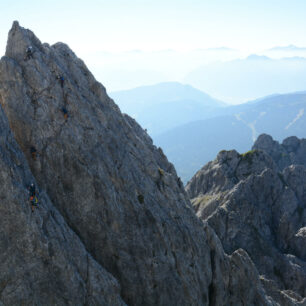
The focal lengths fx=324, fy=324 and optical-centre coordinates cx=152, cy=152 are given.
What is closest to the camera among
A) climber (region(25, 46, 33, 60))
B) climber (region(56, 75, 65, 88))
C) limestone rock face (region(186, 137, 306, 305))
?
climber (region(25, 46, 33, 60))

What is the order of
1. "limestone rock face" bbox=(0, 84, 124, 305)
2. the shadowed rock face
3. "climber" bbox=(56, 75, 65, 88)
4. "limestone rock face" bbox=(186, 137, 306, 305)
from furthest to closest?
"limestone rock face" bbox=(186, 137, 306, 305) < "climber" bbox=(56, 75, 65, 88) < the shadowed rock face < "limestone rock face" bbox=(0, 84, 124, 305)

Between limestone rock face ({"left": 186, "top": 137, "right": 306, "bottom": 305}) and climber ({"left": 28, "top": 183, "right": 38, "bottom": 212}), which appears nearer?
climber ({"left": 28, "top": 183, "right": 38, "bottom": 212})

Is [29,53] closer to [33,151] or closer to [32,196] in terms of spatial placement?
[33,151]

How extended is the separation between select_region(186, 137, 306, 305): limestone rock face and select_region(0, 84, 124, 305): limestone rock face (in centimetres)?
4798

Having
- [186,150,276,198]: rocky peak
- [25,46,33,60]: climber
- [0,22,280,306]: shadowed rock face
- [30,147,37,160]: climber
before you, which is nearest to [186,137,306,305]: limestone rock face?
[186,150,276,198]: rocky peak

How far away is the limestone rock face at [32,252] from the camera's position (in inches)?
1101

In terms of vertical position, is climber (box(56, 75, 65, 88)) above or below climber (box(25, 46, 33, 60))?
below

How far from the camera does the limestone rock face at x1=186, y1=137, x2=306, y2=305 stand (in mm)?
76000

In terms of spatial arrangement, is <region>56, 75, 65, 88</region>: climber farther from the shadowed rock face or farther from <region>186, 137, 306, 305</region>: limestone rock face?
<region>186, 137, 306, 305</region>: limestone rock face

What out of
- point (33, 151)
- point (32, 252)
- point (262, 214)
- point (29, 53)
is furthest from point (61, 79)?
point (262, 214)

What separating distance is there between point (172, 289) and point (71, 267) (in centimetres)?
1560

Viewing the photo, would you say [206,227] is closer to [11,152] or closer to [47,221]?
[47,221]

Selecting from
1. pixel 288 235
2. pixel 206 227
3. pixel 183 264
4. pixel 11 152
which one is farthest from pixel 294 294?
pixel 11 152

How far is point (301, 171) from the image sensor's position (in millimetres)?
117188
